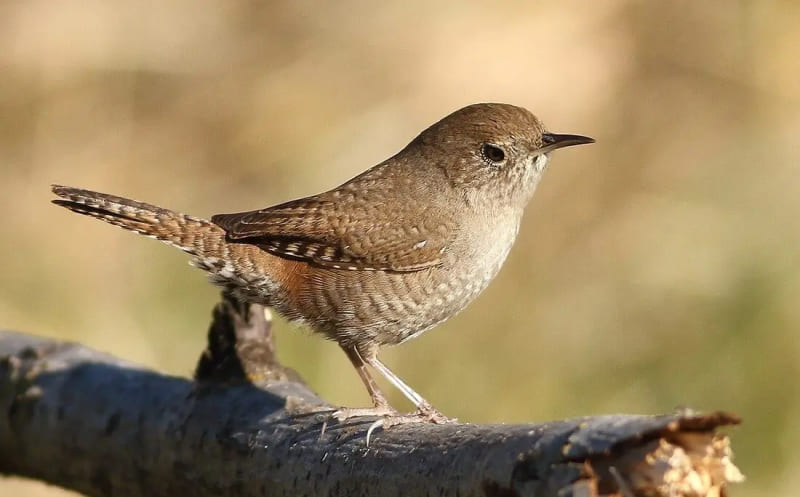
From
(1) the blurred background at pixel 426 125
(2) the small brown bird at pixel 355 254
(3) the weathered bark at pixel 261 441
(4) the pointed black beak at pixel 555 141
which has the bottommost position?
(3) the weathered bark at pixel 261 441

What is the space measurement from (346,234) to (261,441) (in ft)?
3.44

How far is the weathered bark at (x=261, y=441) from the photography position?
Result: 178cm

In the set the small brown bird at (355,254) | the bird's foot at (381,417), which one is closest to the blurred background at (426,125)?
the small brown bird at (355,254)

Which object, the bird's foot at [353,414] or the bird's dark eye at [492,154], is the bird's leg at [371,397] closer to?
the bird's foot at [353,414]

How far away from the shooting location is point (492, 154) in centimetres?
391

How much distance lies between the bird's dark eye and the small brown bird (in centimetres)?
11

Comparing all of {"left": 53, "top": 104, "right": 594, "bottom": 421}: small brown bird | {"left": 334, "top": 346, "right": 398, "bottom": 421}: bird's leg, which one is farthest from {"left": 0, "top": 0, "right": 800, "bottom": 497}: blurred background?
{"left": 53, "top": 104, "right": 594, "bottom": 421}: small brown bird

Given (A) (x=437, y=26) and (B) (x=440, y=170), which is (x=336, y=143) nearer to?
(A) (x=437, y=26)

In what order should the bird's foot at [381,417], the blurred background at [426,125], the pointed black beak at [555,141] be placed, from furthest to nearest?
the blurred background at [426,125] → the pointed black beak at [555,141] → the bird's foot at [381,417]

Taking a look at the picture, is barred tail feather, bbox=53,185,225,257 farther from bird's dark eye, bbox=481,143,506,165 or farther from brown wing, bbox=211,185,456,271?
bird's dark eye, bbox=481,143,506,165

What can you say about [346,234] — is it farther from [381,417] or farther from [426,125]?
[426,125]

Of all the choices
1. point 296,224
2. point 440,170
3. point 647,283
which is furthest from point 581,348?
point 296,224

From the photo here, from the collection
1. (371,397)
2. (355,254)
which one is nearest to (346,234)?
(355,254)

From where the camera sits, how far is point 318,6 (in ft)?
24.0
